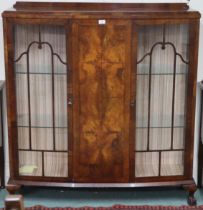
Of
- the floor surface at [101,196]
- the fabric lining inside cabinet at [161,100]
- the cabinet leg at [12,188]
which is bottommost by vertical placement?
the floor surface at [101,196]

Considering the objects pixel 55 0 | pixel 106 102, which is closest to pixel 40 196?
pixel 106 102

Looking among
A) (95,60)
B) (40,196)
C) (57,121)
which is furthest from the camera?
(40,196)

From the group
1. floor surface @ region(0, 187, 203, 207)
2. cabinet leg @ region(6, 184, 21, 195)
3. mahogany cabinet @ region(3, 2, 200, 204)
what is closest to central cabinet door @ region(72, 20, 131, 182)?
mahogany cabinet @ region(3, 2, 200, 204)

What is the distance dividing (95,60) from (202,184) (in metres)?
1.10

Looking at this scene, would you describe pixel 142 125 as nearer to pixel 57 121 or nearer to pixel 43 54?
pixel 57 121

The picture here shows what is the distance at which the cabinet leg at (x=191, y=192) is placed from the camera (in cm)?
271

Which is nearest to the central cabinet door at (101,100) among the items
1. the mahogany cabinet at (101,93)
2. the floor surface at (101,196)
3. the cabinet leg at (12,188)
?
the mahogany cabinet at (101,93)

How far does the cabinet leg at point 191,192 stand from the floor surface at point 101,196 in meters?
0.04

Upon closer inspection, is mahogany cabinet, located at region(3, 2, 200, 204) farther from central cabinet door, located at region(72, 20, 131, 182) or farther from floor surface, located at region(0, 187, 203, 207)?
floor surface, located at region(0, 187, 203, 207)

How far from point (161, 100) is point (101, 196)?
74 centimetres

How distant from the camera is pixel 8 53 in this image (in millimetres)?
2520

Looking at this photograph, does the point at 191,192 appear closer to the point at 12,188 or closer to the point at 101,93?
the point at 101,93

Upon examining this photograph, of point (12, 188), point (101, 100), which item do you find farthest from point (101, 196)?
point (101, 100)

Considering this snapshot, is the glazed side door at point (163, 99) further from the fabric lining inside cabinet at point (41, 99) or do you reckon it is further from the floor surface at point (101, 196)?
the fabric lining inside cabinet at point (41, 99)
